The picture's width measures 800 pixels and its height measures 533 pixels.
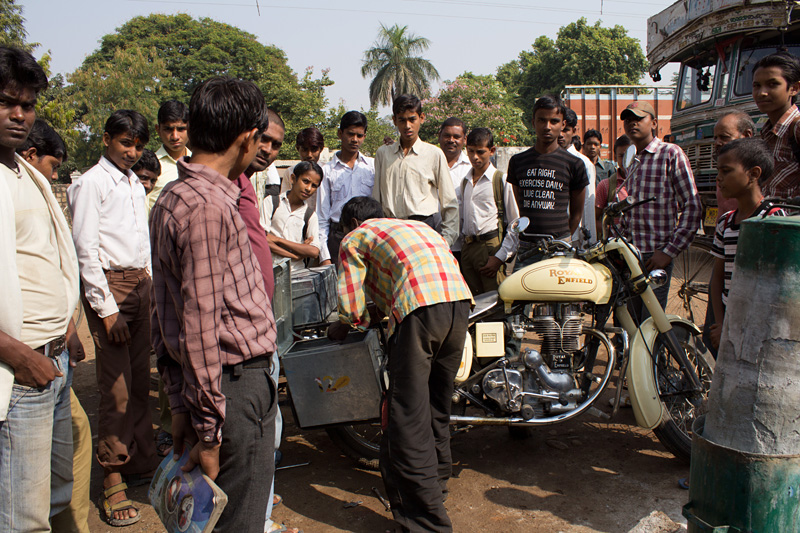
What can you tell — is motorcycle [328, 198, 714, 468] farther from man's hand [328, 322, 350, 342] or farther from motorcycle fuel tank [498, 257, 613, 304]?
man's hand [328, 322, 350, 342]

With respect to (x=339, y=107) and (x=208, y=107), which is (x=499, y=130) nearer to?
(x=339, y=107)

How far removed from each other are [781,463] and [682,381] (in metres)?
1.83

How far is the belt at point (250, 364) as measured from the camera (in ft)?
5.62

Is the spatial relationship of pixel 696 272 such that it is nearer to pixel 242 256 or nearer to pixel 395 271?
pixel 395 271

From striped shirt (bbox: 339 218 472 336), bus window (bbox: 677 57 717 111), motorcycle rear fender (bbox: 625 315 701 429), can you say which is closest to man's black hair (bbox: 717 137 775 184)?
motorcycle rear fender (bbox: 625 315 701 429)

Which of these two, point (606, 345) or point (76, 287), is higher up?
point (76, 287)

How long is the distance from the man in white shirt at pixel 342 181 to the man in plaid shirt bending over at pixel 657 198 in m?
2.00

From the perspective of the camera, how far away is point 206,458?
1.67 m

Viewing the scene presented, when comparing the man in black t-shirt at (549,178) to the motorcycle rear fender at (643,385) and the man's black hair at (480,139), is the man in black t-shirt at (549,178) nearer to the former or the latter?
the man's black hair at (480,139)

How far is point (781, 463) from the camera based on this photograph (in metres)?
1.75

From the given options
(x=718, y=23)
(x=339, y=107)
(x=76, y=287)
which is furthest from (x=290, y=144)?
(x=76, y=287)

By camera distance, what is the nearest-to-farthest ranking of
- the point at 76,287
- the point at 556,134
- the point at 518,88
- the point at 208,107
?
the point at 208,107 → the point at 76,287 → the point at 556,134 → the point at 518,88

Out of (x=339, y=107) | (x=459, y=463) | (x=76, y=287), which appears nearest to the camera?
(x=76, y=287)

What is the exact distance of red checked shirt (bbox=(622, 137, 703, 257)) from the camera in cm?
388
